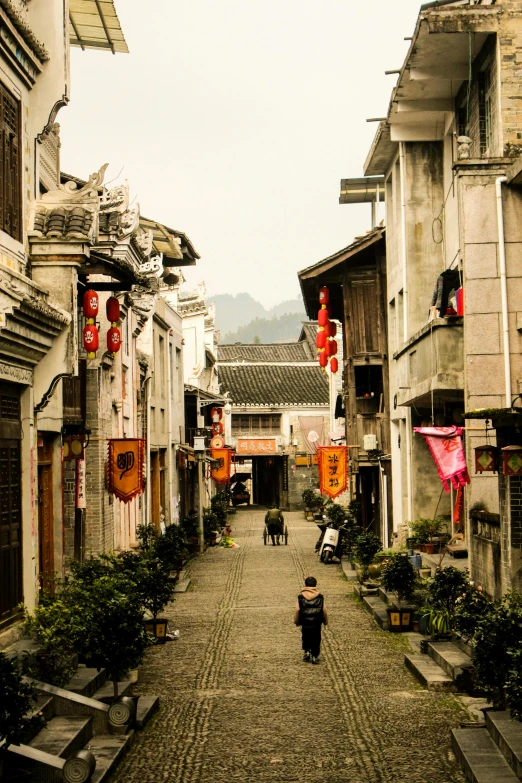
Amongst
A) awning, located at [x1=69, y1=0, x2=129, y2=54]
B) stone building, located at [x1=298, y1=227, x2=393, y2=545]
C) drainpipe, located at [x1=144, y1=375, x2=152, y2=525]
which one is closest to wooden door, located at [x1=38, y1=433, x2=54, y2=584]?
awning, located at [x1=69, y1=0, x2=129, y2=54]

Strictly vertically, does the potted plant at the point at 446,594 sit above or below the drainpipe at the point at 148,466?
below

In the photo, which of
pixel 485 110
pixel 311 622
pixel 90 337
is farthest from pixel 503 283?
pixel 90 337

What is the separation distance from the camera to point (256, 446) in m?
65.2

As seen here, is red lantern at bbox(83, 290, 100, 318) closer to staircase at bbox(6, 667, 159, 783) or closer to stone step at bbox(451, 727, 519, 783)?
staircase at bbox(6, 667, 159, 783)

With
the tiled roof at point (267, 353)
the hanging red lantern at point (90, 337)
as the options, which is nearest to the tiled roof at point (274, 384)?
the tiled roof at point (267, 353)

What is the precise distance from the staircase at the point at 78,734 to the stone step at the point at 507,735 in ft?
11.7

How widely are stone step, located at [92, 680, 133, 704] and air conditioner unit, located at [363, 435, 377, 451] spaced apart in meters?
19.6

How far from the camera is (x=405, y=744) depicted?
1086 cm

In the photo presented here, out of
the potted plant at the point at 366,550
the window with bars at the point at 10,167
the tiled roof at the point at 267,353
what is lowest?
the potted plant at the point at 366,550

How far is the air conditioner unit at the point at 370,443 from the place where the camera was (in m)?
32.3

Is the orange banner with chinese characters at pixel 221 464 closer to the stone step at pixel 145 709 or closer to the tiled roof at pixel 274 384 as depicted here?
the tiled roof at pixel 274 384

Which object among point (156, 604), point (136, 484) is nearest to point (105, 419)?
point (136, 484)

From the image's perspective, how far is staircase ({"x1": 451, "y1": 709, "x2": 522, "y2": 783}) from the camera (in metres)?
8.95

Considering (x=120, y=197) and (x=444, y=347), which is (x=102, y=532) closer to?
(x=120, y=197)
